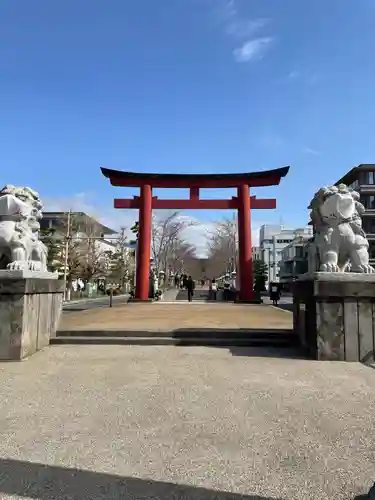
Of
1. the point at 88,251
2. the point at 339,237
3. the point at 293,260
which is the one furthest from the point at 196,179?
the point at 293,260

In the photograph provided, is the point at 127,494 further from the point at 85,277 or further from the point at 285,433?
the point at 85,277

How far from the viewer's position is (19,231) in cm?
626

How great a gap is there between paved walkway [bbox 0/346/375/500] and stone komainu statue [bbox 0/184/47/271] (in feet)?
6.46

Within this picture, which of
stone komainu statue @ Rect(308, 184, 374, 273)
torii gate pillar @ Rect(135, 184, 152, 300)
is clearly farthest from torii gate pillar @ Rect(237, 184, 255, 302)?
stone komainu statue @ Rect(308, 184, 374, 273)

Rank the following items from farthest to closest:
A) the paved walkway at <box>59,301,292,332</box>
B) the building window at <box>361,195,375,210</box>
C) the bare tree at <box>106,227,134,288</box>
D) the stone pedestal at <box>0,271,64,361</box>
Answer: the bare tree at <box>106,227,134,288</box> → the building window at <box>361,195,375,210</box> → the paved walkway at <box>59,301,292,332</box> → the stone pedestal at <box>0,271,64,361</box>

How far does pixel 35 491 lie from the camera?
6.55ft

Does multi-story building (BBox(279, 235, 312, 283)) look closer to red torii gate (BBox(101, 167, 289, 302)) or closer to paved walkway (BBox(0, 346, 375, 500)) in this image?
red torii gate (BBox(101, 167, 289, 302))

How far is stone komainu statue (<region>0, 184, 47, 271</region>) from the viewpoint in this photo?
608cm

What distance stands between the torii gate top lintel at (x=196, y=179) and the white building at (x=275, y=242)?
5110 cm

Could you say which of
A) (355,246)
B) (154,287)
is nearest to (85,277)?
(154,287)

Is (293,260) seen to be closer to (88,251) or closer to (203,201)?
(88,251)

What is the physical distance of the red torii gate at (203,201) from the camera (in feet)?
64.4

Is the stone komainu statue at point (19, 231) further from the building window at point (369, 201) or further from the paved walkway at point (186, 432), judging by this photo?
the building window at point (369, 201)

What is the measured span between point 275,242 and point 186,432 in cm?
7353
